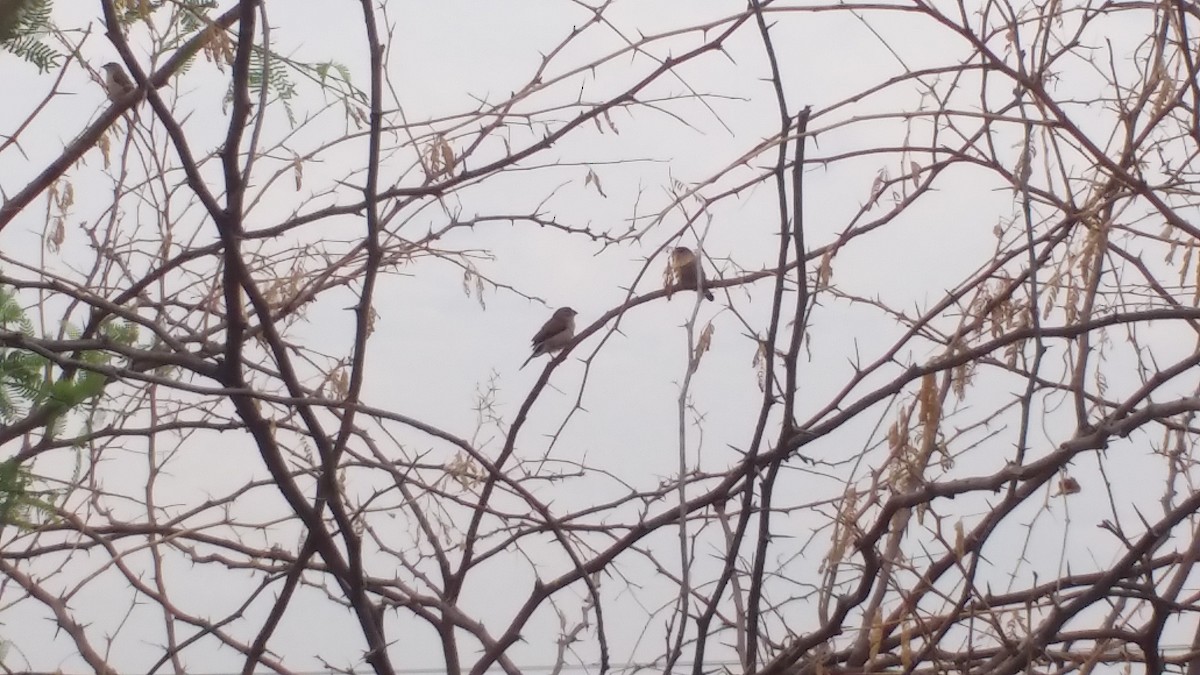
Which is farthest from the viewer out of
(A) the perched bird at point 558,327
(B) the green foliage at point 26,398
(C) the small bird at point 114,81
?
(A) the perched bird at point 558,327

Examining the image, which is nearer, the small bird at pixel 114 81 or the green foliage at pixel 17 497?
the green foliage at pixel 17 497

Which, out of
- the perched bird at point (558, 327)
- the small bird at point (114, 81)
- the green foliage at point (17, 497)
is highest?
the perched bird at point (558, 327)

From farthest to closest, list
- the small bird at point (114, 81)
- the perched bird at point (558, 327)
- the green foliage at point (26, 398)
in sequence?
the perched bird at point (558, 327)
the small bird at point (114, 81)
the green foliage at point (26, 398)

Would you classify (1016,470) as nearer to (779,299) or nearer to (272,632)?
(779,299)

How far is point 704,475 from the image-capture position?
3166mm

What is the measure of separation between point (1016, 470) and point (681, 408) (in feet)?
2.14

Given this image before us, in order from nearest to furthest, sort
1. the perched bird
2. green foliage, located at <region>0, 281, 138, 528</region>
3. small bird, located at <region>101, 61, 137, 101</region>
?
green foliage, located at <region>0, 281, 138, 528</region>
small bird, located at <region>101, 61, 137, 101</region>
the perched bird

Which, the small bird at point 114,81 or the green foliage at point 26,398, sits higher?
the small bird at point 114,81

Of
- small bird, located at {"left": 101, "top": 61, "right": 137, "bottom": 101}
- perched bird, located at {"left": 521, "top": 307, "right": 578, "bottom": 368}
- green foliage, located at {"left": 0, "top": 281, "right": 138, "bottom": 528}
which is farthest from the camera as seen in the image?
perched bird, located at {"left": 521, "top": 307, "right": 578, "bottom": 368}

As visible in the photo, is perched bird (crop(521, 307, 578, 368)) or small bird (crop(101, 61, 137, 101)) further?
perched bird (crop(521, 307, 578, 368))

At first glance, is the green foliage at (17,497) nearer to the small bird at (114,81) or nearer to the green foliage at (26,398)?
the green foliage at (26,398)

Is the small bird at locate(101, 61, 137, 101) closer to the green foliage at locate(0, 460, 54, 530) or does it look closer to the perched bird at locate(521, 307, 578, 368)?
the green foliage at locate(0, 460, 54, 530)

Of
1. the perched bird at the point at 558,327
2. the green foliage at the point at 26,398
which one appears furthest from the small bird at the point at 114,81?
the perched bird at the point at 558,327

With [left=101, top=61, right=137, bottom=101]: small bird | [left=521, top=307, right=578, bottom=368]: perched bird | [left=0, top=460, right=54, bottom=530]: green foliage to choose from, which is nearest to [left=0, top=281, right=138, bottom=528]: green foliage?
[left=0, top=460, right=54, bottom=530]: green foliage
